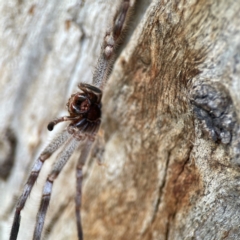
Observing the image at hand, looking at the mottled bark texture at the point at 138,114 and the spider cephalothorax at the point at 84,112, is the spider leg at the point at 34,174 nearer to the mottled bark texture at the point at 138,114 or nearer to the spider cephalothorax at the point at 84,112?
the spider cephalothorax at the point at 84,112

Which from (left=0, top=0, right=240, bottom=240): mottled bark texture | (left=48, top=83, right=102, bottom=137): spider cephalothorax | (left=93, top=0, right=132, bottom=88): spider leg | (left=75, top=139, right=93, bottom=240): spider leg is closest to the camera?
(left=0, top=0, right=240, bottom=240): mottled bark texture

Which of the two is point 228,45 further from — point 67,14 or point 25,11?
point 25,11

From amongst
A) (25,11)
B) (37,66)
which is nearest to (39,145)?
(37,66)

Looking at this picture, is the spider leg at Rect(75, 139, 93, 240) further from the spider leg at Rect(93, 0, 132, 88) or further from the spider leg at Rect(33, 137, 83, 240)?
the spider leg at Rect(93, 0, 132, 88)

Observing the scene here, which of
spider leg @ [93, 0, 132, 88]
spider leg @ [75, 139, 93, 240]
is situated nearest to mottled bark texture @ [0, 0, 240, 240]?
spider leg @ [93, 0, 132, 88]

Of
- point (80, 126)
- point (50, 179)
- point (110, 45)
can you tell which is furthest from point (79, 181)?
point (110, 45)

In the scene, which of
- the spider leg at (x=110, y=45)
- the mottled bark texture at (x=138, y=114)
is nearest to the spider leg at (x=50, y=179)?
the mottled bark texture at (x=138, y=114)
